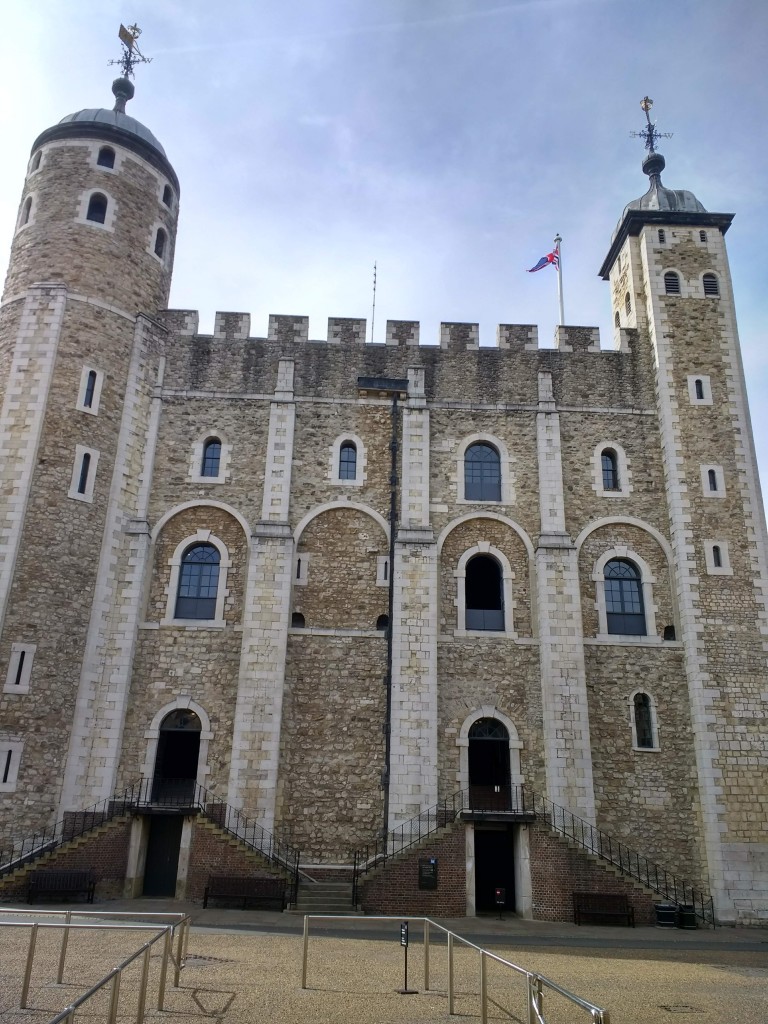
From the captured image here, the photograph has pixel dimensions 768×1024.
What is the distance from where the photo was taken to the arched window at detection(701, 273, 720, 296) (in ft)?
82.4

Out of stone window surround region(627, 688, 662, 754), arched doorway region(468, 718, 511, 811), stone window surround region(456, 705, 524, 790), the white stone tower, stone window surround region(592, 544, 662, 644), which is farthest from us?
stone window surround region(592, 544, 662, 644)

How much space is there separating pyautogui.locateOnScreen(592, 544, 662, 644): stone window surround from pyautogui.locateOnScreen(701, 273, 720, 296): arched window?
9319 mm

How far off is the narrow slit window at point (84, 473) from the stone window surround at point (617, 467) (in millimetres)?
14705

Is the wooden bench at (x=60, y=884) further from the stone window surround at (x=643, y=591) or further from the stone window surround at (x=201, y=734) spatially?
the stone window surround at (x=643, y=591)

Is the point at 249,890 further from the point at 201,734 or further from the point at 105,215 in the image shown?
the point at 105,215

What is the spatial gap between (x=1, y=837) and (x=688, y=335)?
23.7m

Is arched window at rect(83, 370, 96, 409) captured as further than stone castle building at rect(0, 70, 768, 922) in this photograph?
Yes

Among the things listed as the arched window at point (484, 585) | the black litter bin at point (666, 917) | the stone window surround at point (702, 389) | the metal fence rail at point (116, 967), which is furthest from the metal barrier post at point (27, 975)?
the stone window surround at point (702, 389)

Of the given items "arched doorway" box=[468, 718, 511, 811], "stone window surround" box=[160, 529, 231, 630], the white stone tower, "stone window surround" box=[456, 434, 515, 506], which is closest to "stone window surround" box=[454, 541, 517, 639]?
"stone window surround" box=[456, 434, 515, 506]

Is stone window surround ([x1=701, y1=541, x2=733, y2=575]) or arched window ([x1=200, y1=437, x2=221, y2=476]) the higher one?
arched window ([x1=200, y1=437, x2=221, y2=476])

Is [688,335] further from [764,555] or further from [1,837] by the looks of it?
[1,837]

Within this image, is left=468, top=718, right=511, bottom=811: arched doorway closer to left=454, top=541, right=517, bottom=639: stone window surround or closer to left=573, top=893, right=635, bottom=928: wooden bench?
left=454, top=541, right=517, bottom=639: stone window surround

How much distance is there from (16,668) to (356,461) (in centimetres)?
1082

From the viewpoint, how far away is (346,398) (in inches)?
946
